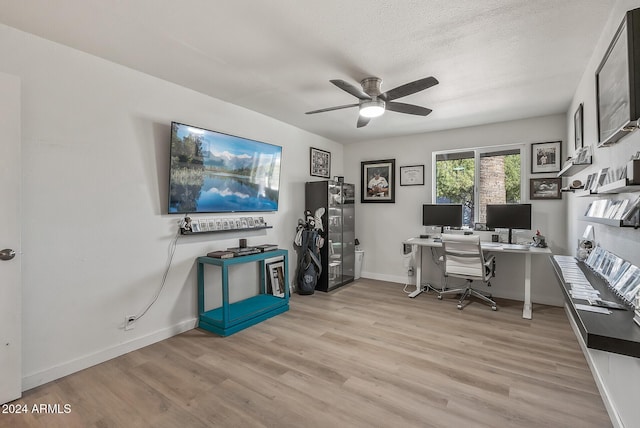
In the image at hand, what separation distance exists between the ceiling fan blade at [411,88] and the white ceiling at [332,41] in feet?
0.72

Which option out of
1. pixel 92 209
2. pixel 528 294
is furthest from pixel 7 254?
pixel 528 294

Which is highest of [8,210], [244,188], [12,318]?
[244,188]

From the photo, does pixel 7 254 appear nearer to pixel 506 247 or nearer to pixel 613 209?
pixel 613 209

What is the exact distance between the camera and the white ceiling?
6.19 feet

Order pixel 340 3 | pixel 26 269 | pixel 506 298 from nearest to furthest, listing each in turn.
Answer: pixel 340 3 → pixel 26 269 → pixel 506 298

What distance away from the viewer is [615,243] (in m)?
1.93

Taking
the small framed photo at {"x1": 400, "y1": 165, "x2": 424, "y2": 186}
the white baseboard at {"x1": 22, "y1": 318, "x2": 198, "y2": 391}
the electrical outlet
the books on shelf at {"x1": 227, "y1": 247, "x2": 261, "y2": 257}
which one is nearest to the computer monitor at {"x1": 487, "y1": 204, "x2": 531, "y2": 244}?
the small framed photo at {"x1": 400, "y1": 165, "x2": 424, "y2": 186}

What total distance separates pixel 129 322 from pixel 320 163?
354cm

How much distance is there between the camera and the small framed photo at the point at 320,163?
503cm

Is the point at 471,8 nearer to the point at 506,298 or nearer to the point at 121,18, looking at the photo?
the point at 121,18

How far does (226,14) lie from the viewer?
195 centimetres

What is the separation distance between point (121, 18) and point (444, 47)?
2298mm

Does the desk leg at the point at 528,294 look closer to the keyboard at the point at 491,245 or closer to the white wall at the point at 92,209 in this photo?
the keyboard at the point at 491,245

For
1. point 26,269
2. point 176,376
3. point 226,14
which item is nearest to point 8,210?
point 26,269
